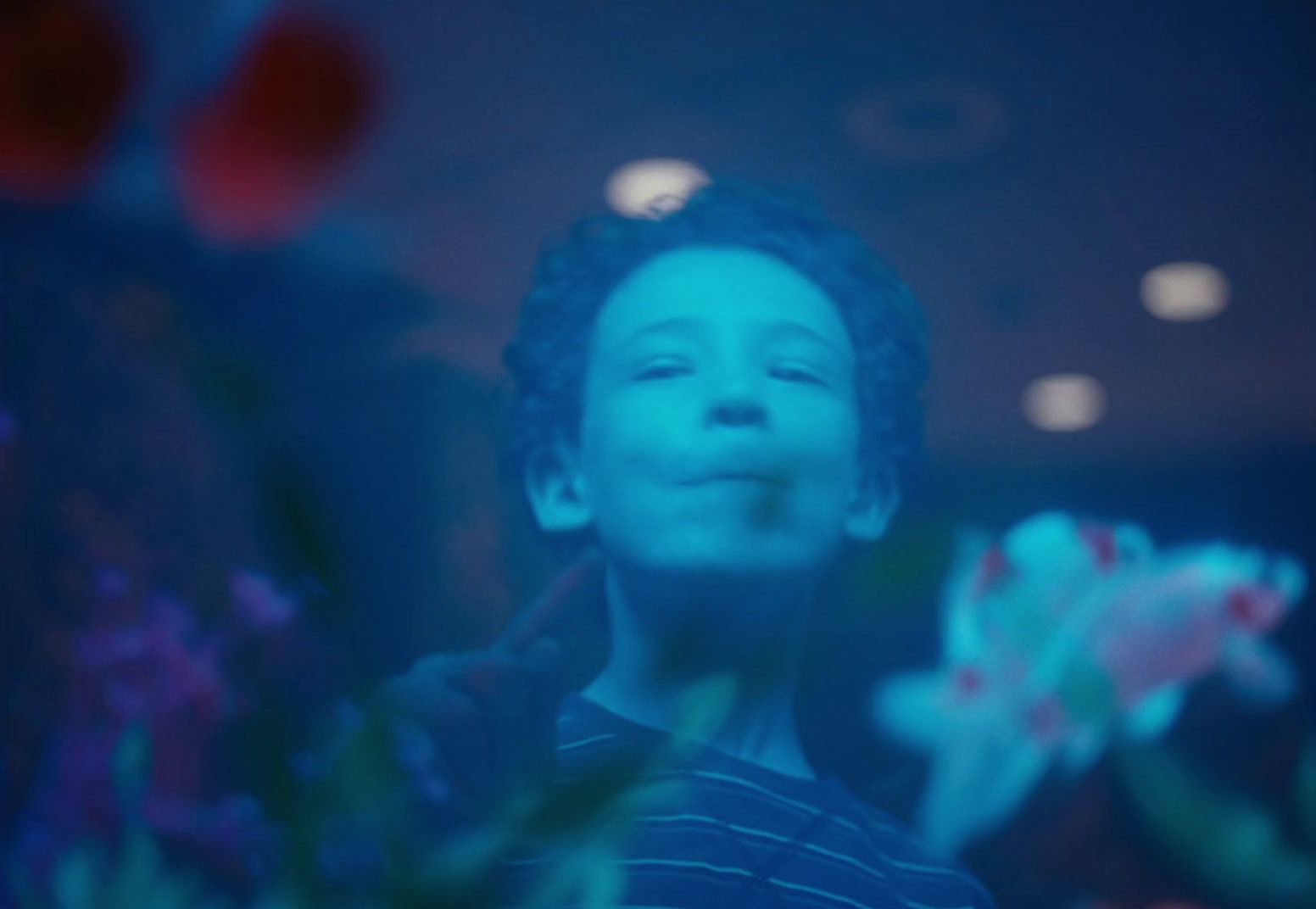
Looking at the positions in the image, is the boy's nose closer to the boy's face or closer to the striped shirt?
the boy's face

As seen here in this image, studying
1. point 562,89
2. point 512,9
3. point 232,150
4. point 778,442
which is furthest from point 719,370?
point 232,150

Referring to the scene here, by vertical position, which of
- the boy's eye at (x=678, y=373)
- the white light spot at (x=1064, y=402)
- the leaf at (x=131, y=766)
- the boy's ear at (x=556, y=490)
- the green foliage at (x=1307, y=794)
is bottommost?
the leaf at (x=131, y=766)

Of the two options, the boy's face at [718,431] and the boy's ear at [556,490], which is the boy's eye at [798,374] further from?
the boy's ear at [556,490]

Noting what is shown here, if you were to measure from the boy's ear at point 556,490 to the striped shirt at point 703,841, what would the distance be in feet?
0.67

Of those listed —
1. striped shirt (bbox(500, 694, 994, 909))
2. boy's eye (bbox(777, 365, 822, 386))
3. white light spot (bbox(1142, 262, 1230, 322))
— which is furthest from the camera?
white light spot (bbox(1142, 262, 1230, 322))

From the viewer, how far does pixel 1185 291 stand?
1518 millimetres

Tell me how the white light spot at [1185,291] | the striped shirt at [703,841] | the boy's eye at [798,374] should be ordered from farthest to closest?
the white light spot at [1185,291]
the boy's eye at [798,374]
the striped shirt at [703,841]

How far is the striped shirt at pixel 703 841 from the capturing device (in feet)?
4.25

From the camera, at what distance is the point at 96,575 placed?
4.68 feet

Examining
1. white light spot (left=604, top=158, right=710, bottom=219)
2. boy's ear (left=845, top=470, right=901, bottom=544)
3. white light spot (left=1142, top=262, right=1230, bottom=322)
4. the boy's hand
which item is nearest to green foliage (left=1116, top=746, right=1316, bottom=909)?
boy's ear (left=845, top=470, right=901, bottom=544)

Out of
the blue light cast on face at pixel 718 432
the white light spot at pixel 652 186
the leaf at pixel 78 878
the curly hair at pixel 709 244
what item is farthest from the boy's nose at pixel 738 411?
the leaf at pixel 78 878

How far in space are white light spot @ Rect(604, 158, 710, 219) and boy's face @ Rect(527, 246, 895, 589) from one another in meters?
0.08

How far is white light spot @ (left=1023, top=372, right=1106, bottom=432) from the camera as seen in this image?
1464 mm

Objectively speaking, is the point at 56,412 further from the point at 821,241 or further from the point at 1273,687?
the point at 1273,687
